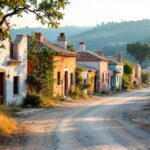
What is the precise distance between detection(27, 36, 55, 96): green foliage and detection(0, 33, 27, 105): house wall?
1.72 metres

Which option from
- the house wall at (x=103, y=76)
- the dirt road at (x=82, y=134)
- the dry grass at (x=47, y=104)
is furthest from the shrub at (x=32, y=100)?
the house wall at (x=103, y=76)

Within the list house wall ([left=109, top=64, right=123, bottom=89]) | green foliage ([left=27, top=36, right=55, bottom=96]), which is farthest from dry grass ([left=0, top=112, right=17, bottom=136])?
house wall ([left=109, top=64, right=123, bottom=89])

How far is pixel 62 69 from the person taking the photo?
131 ft

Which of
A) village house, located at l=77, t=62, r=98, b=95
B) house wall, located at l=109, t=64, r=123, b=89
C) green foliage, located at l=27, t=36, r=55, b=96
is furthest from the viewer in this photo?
house wall, located at l=109, t=64, r=123, b=89

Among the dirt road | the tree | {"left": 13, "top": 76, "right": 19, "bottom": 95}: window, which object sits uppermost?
the tree

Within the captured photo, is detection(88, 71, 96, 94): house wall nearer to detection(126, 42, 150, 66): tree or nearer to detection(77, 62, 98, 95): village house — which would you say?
detection(77, 62, 98, 95): village house

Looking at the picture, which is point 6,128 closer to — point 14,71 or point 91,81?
point 14,71

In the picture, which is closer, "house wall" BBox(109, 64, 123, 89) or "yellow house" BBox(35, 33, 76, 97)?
"yellow house" BBox(35, 33, 76, 97)

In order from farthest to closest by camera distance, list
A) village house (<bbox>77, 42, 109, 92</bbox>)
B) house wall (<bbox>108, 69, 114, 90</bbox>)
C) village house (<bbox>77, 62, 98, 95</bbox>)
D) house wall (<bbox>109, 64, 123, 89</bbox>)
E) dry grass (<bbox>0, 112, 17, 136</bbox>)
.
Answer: house wall (<bbox>109, 64, 123, 89</bbox>) → house wall (<bbox>108, 69, 114, 90</bbox>) → village house (<bbox>77, 42, 109, 92</bbox>) → village house (<bbox>77, 62, 98, 95</bbox>) → dry grass (<bbox>0, 112, 17, 136</bbox>)

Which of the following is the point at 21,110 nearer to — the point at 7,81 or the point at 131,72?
the point at 7,81

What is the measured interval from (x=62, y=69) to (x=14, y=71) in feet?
35.4

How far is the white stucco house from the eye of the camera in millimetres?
28016

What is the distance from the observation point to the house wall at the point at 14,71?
28.1m

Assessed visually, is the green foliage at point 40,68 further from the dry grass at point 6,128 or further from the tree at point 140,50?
the tree at point 140,50
